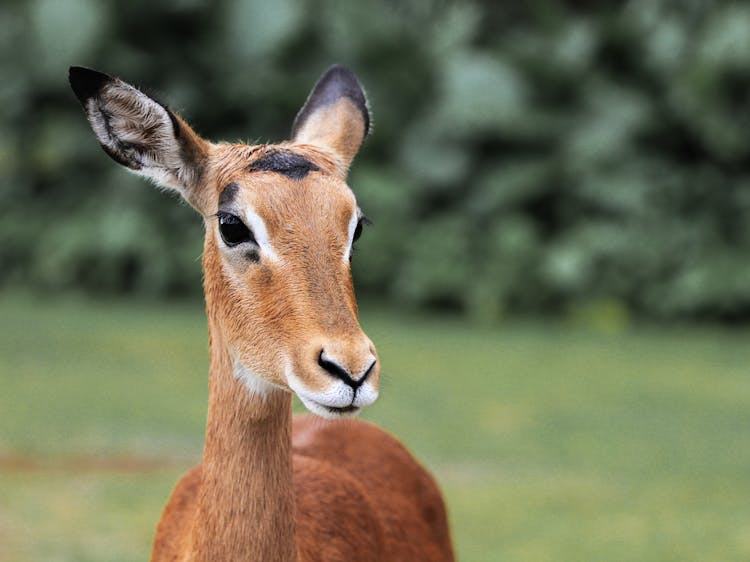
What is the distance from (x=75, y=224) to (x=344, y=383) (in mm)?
10944

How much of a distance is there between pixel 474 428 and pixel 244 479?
224 inches

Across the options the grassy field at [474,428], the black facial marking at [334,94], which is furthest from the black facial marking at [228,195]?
the grassy field at [474,428]

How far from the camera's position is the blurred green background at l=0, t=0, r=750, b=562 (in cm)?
873

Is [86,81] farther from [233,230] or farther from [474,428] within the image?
[474,428]

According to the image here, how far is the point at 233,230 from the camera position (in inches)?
130

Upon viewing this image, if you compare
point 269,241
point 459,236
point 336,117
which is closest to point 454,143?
point 459,236

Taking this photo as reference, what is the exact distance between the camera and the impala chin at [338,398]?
296 centimetres

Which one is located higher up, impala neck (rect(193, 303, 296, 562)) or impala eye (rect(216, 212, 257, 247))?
impala eye (rect(216, 212, 257, 247))

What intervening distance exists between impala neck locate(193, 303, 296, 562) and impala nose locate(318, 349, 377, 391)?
1.43 ft

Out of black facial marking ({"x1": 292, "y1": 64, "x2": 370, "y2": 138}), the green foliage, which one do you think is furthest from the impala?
the green foliage

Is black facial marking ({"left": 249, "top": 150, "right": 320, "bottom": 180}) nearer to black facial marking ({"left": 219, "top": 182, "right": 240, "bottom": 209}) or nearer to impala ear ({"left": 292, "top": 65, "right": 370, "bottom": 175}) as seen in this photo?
black facial marking ({"left": 219, "top": 182, "right": 240, "bottom": 209})

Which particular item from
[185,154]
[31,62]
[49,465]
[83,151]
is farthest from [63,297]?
[185,154]

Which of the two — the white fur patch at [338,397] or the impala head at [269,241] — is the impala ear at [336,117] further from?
the white fur patch at [338,397]

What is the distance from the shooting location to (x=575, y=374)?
10.5m
